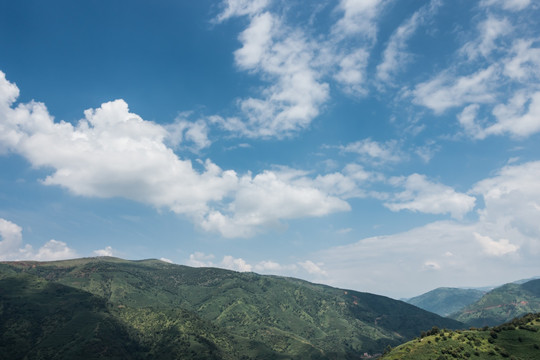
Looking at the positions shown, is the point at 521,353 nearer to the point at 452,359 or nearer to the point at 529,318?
the point at 452,359

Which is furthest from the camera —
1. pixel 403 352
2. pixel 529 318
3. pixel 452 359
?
pixel 529 318

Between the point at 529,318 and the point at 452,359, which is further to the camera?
the point at 529,318

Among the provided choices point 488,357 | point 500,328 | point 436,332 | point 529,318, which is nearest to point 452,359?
point 488,357

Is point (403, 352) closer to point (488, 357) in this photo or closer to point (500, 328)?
point (488, 357)

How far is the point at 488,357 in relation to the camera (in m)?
145

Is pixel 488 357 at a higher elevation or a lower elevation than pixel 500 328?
lower

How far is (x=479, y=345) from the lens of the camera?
15375 cm

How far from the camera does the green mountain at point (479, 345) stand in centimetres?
14538

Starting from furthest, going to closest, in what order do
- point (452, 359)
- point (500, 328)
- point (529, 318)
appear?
point (529, 318) < point (500, 328) < point (452, 359)

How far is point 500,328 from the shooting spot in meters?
170

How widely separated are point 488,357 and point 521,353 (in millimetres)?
15219

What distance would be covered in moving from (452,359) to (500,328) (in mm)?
48331

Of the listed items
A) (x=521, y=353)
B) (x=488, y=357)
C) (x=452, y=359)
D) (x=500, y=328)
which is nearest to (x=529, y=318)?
(x=500, y=328)

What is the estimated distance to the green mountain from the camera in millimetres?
145375
